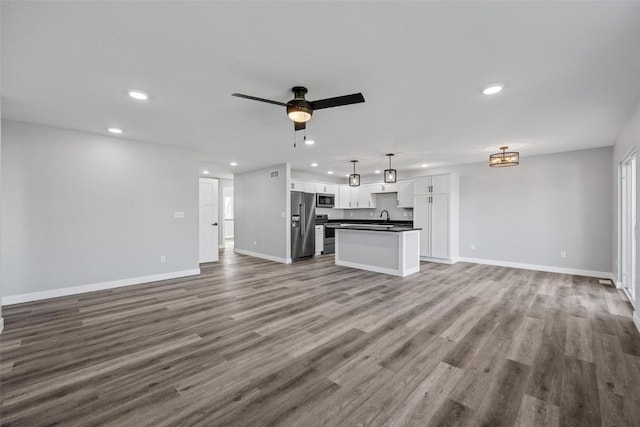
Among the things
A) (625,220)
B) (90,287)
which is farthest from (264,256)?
(625,220)

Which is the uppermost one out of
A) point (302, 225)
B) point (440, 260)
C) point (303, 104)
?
point (303, 104)

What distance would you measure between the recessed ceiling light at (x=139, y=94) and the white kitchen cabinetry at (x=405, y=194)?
251 inches

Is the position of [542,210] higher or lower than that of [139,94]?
lower

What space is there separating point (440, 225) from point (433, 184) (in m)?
1.04

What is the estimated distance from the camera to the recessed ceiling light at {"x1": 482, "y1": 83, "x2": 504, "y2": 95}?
2.67 metres

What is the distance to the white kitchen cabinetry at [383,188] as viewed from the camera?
8.12m

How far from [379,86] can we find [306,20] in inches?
45.2

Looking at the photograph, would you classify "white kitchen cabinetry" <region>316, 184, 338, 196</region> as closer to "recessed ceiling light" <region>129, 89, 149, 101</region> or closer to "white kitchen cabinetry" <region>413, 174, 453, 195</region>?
"white kitchen cabinetry" <region>413, 174, 453, 195</region>

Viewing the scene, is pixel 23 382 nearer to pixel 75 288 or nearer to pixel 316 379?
pixel 316 379

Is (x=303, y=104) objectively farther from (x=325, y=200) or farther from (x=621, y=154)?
(x=325, y=200)

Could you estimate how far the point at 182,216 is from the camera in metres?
5.28

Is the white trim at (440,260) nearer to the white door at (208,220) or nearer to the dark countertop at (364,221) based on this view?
the dark countertop at (364,221)

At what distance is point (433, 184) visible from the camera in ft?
22.6

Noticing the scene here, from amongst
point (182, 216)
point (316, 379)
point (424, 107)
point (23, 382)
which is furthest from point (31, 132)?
point (424, 107)
